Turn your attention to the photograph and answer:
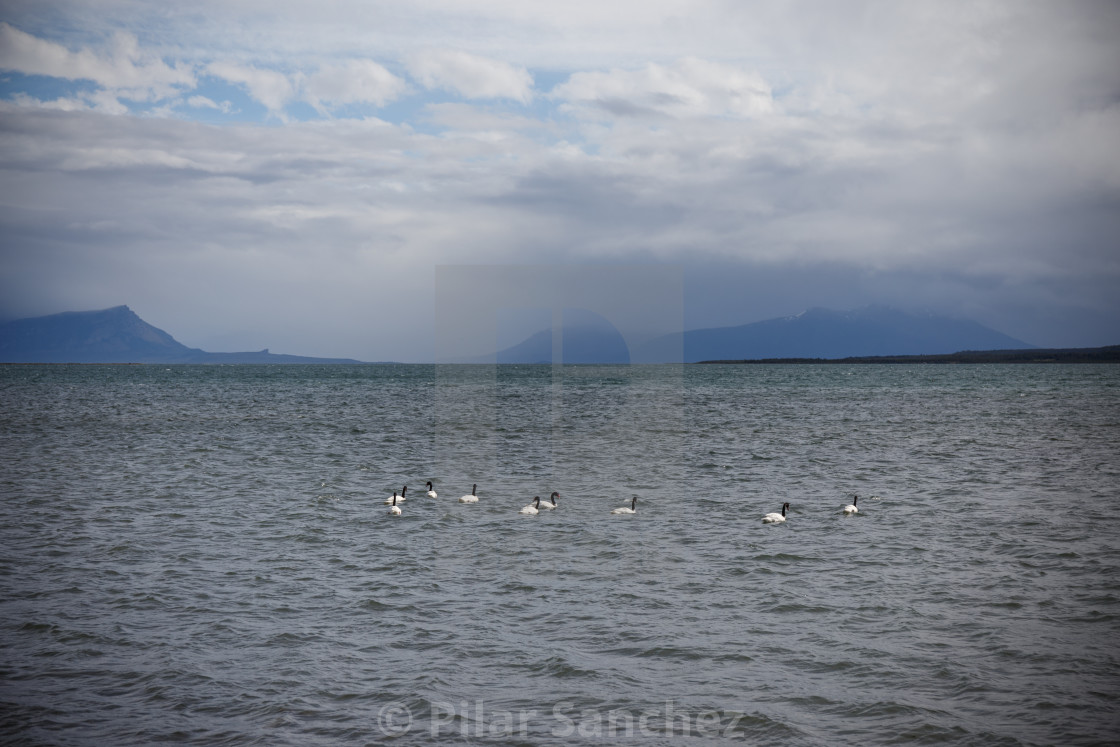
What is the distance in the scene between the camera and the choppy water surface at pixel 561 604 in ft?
34.3

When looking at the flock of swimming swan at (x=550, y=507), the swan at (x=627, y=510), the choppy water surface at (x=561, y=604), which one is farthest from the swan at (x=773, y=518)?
the swan at (x=627, y=510)

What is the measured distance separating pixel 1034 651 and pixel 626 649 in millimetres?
6952

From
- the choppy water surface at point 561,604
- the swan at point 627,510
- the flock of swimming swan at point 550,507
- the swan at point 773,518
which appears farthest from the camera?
the swan at point 627,510

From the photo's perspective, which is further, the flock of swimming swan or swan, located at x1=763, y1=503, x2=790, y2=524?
the flock of swimming swan

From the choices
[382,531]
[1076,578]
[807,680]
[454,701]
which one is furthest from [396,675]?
[1076,578]

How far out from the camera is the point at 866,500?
84.6 ft

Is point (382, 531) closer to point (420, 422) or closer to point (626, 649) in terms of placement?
point (626, 649)

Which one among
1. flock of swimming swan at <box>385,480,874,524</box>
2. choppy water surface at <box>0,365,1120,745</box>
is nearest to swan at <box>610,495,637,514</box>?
flock of swimming swan at <box>385,480,874,524</box>

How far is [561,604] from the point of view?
15.0 metres

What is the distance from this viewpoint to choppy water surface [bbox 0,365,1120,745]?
1045 cm

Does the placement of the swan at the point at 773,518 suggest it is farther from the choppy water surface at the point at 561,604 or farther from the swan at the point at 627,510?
the swan at the point at 627,510

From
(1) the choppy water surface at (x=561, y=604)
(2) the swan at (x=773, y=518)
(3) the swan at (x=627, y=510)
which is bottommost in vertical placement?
(1) the choppy water surface at (x=561, y=604)

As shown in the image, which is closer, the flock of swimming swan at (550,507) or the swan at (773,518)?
the swan at (773,518)

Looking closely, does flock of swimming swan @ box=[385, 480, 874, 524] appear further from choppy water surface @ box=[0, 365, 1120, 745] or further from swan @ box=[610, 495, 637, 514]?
choppy water surface @ box=[0, 365, 1120, 745]
